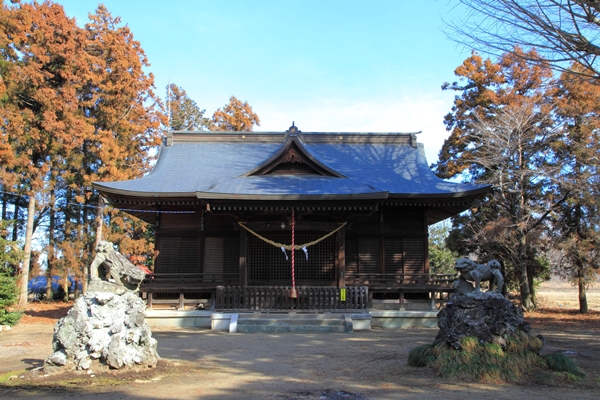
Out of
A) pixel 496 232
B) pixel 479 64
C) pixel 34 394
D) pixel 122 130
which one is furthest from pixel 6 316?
pixel 479 64

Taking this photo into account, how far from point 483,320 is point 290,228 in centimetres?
898

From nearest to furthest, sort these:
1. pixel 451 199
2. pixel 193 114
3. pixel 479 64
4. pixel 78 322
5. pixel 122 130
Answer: pixel 78 322 < pixel 451 199 < pixel 479 64 < pixel 122 130 < pixel 193 114

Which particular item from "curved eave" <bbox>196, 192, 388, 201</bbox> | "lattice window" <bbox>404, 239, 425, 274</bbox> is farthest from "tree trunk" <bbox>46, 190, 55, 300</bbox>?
"lattice window" <bbox>404, 239, 425, 274</bbox>

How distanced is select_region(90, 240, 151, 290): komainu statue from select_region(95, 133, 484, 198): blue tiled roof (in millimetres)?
6766

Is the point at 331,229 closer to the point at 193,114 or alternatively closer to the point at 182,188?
the point at 182,188

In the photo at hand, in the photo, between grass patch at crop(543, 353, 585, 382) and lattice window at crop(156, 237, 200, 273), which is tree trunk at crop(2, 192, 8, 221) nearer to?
lattice window at crop(156, 237, 200, 273)

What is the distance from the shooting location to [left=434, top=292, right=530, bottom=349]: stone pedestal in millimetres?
7852

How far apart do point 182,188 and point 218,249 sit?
9.12 ft

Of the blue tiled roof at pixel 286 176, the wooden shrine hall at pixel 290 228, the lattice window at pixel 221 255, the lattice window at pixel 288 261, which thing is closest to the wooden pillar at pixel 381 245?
the wooden shrine hall at pixel 290 228

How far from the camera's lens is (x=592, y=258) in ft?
66.4

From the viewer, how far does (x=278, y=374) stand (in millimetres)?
7809

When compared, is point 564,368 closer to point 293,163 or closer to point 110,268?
point 110,268

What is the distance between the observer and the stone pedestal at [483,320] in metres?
7.85

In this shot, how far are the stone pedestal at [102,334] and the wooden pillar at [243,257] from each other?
7.87 metres
